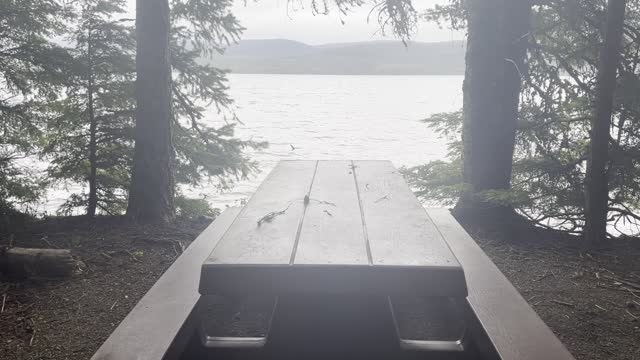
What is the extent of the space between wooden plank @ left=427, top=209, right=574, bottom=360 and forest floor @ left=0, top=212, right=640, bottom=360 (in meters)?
1.17

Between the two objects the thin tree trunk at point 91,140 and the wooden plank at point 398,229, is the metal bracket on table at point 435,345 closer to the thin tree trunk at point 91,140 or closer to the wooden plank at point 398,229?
the wooden plank at point 398,229

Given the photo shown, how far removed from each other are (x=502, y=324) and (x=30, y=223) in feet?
22.2

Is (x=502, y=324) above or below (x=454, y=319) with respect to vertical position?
above

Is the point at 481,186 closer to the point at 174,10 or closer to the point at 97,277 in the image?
the point at 97,277

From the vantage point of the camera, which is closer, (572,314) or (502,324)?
(502,324)

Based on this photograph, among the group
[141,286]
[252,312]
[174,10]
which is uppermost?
[174,10]

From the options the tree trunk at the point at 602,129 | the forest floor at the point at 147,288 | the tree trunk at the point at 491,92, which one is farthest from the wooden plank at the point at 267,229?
the tree trunk at the point at 602,129

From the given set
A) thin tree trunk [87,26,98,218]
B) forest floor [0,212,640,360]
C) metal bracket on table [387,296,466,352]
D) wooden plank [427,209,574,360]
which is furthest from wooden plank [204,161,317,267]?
thin tree trunk [87,26,98,218]

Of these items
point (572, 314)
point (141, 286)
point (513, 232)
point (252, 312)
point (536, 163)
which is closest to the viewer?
point (252, 312)

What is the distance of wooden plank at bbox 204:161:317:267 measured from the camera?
2035 millimetres

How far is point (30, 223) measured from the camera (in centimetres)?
686

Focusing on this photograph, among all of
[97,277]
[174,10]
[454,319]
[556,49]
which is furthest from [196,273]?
[174,10]

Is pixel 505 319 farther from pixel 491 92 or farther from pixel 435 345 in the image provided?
pixel 491 92

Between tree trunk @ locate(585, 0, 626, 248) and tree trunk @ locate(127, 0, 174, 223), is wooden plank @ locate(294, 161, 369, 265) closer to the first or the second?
tree trunk @ locate(585, 0, 626, 248)
